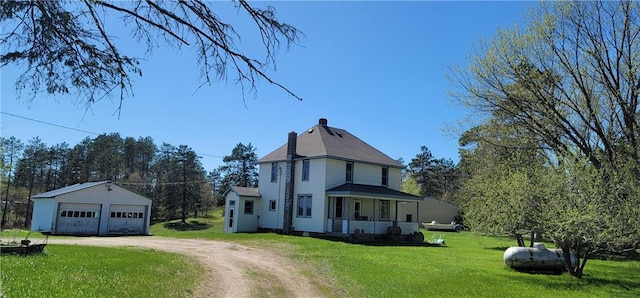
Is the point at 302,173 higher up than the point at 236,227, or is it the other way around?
the point at 302,173

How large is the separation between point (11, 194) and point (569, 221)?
69.6 meters

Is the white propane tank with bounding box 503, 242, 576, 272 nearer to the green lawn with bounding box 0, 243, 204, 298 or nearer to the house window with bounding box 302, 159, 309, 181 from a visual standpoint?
the green lawn with bounding box 0, 243, 204, 298

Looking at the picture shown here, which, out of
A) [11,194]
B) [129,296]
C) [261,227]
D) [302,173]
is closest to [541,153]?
[129,296]

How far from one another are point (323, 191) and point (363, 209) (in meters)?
3.78

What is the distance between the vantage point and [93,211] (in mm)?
33188

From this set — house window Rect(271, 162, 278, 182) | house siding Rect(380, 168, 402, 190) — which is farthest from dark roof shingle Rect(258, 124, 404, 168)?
house siding Rect(380, 168, 402, 190)

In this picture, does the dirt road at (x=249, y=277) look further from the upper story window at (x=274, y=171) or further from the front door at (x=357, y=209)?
the upper story window at (x=274, y=171)

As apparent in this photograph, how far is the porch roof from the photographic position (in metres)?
28.3

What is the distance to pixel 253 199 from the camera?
34125 millimetres

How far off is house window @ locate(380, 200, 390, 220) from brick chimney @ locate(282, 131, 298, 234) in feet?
21.3

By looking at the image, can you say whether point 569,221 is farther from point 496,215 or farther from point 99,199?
point 99,199

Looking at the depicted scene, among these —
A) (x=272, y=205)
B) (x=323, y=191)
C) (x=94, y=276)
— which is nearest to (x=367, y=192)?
(x=323, y=191)

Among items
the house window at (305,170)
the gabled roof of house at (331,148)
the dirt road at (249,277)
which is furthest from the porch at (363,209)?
the dirt road at (249,277)

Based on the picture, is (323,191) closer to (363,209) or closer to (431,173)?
(363,209)
